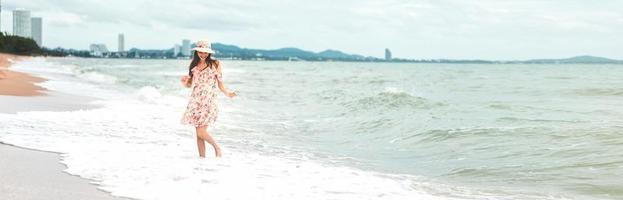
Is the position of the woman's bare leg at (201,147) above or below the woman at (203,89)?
below

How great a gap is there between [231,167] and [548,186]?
371cm

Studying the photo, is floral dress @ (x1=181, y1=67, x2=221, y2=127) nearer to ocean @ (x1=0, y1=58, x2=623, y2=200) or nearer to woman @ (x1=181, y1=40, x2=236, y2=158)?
woman @ (x1=181, y1=40, x2=236, y2=158)

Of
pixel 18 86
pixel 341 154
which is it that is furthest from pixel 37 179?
pixel 18 86

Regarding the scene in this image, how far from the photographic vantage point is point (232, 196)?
6531 millimetres

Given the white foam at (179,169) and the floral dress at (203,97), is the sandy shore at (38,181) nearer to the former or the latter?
the white foam at (179,169)

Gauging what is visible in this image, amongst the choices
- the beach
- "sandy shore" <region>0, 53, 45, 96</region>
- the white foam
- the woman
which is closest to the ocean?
the white foam

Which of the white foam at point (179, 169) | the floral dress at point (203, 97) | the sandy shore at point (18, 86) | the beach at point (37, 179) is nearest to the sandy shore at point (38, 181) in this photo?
the beach at point (37, 179)

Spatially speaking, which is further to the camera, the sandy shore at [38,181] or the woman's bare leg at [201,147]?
the woman's bare leg at [201,147]

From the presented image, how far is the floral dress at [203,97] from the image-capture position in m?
8.65

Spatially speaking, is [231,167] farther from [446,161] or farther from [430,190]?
[446,161]

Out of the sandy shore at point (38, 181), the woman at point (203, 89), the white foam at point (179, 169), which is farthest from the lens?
the woman at point (203, 89)

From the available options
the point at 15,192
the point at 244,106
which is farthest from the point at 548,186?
the point at 244,106

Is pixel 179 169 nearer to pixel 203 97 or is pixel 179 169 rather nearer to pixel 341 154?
pixel 203 97

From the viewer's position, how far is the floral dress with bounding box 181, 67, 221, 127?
8.65m
